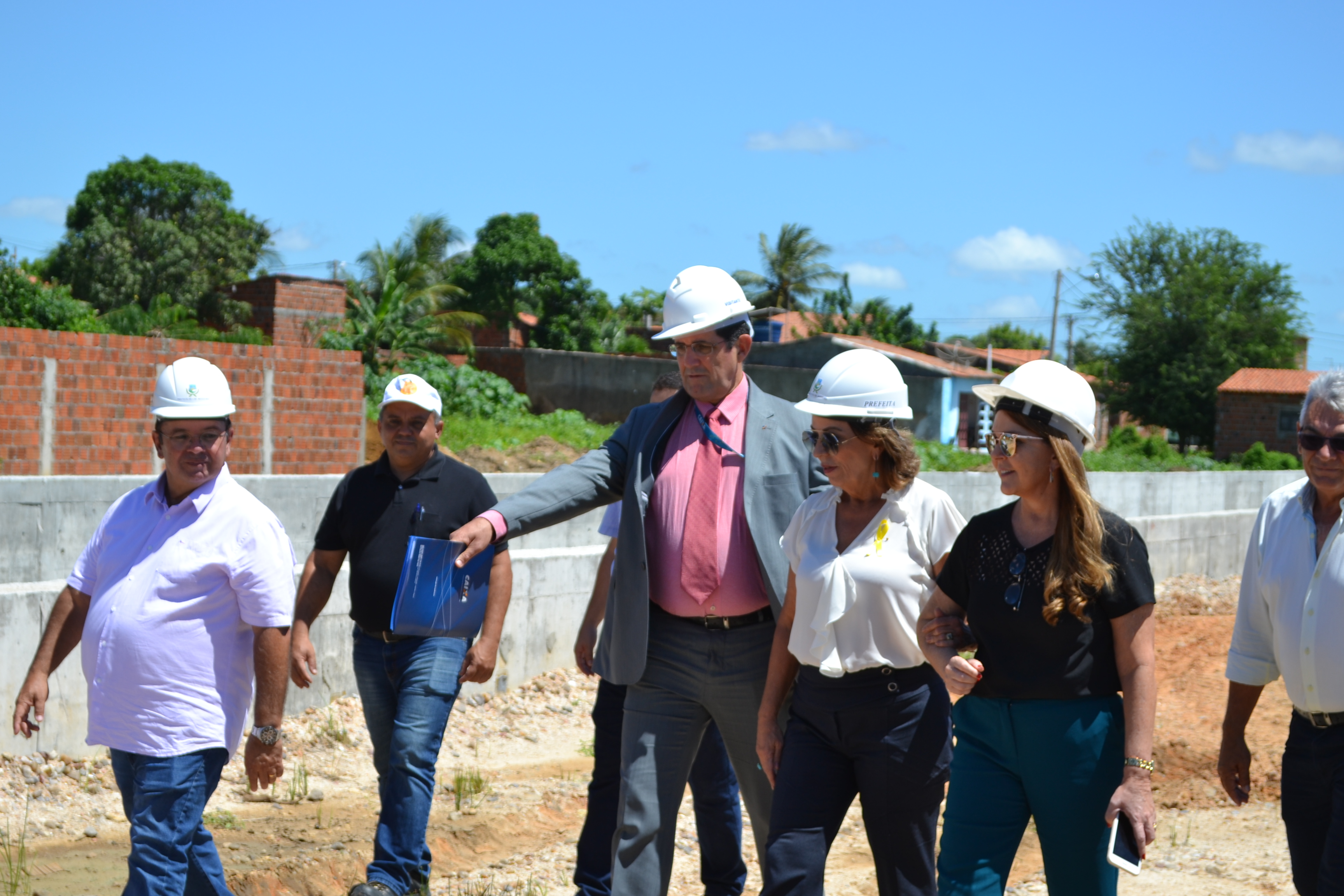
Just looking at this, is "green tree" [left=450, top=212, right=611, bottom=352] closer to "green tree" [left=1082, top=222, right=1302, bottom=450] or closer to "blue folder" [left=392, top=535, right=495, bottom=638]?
"green tree" [left=1082, top=222, right=1302, bottom=450]

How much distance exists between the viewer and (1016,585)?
10.4 feet

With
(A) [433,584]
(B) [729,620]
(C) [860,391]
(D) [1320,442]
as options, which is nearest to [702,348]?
(C) [860,391]

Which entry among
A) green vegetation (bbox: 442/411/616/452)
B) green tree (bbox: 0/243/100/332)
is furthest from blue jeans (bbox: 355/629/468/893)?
green tree (bbox: 0/243/100/332)

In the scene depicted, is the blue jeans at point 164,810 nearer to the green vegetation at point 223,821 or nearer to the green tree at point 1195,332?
the green vegetation at point 223,821

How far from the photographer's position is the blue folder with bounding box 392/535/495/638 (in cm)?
408

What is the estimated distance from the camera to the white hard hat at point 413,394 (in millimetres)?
4875

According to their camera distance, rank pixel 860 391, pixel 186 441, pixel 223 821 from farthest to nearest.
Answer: pixel 223 821
pixel 186 441
pixel 860 391

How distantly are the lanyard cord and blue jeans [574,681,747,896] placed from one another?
1.23 m

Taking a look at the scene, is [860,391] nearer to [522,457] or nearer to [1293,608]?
[1293,608]

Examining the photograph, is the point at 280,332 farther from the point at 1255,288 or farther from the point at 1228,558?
the point at 1255,288

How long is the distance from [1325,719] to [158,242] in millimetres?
41574

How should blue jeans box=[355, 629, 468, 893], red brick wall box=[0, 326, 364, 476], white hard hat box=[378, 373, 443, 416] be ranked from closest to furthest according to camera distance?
blue jeans box=[355, 629, 468, 893] < white hard hat box=[378, 373, 443, 416] < red brick wall box=[0, 326, 364, 476]

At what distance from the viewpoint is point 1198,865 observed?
559 cm

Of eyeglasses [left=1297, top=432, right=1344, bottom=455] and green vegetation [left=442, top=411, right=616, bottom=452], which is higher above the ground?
eyeglasses [left=1297, top=432, right=1344, bottom=455]
